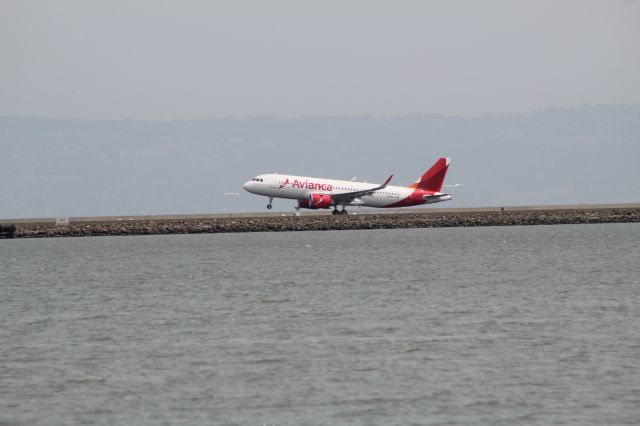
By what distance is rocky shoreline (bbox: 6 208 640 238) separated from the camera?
110 meters

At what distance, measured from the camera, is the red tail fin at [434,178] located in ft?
416

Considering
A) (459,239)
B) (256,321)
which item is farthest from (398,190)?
(256,321)

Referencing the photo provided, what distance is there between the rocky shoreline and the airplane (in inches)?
63.8

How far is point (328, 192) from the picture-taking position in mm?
116688

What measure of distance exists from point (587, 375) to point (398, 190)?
94.6 m

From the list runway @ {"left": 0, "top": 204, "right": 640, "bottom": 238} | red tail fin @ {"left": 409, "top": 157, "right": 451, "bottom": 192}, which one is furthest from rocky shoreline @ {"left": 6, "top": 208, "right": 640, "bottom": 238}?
red tail fin @ {"left": 409, "top": 157, "right": 451, "bottom": 192}

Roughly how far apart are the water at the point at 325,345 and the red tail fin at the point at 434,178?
5919 cm

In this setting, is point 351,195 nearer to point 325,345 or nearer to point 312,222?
point 312,222

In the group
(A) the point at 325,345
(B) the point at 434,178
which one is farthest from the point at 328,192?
(A) the point at 325,345

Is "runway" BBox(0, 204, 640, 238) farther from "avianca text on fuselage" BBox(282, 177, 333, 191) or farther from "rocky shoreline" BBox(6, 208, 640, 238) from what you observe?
"avianca text on fuselage" BBox(282, 177, 333, 191)

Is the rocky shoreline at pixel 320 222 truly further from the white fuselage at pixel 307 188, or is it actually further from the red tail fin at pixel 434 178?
the red tail fin at pixel 434 178

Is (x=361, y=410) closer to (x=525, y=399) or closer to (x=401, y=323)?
(x=525, y=399)

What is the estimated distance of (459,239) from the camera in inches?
4215

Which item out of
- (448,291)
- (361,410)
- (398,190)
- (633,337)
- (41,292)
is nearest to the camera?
(361,410)
